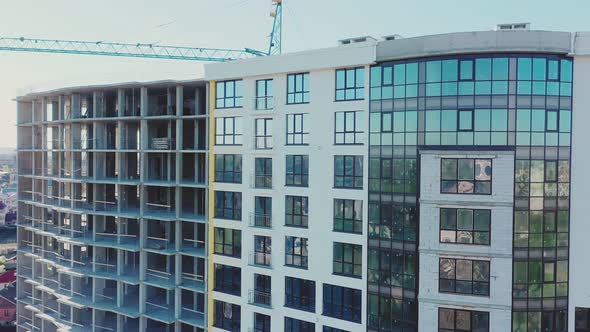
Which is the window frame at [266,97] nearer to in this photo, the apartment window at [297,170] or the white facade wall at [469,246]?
the apartment window at [297,170]

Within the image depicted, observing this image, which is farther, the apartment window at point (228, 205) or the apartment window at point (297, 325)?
the apartment window at point (228, 205)

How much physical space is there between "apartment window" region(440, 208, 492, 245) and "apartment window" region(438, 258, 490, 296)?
1.13 metres

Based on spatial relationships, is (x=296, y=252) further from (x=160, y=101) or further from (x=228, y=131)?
(x=160, y=101)

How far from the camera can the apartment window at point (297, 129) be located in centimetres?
2702

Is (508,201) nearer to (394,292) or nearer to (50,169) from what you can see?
(394,292)

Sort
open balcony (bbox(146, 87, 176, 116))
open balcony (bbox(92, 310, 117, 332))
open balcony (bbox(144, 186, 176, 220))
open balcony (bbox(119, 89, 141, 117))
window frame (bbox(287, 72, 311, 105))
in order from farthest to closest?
open balcony (bbox(119, 89, 141, 117)) → open balcony (bbox(92, 310, 117, 332)) → open balcony (bbox(146, 87, 176, 116)) → open balcony (bbox(144, 186, 176, 220)) → window frame (bbox(287, 72, 311, 105))

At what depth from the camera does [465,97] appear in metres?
22.7

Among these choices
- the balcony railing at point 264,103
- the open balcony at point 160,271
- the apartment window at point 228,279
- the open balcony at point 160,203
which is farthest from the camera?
the open balcony at point 160,203

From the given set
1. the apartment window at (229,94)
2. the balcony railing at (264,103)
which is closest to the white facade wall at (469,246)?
the balcony railing at (264,103)

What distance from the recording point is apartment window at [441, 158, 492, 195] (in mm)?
22500

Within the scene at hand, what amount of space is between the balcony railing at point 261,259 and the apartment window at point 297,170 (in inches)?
199

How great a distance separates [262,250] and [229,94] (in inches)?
430

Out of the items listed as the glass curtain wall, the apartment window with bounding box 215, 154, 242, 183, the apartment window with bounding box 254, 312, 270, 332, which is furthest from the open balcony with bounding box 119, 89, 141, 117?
the glass curtain wall

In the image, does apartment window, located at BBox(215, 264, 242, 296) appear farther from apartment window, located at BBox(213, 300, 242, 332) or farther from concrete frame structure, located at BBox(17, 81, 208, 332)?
concrete frame structure, located at BBox(17, 81, 208, 332)
